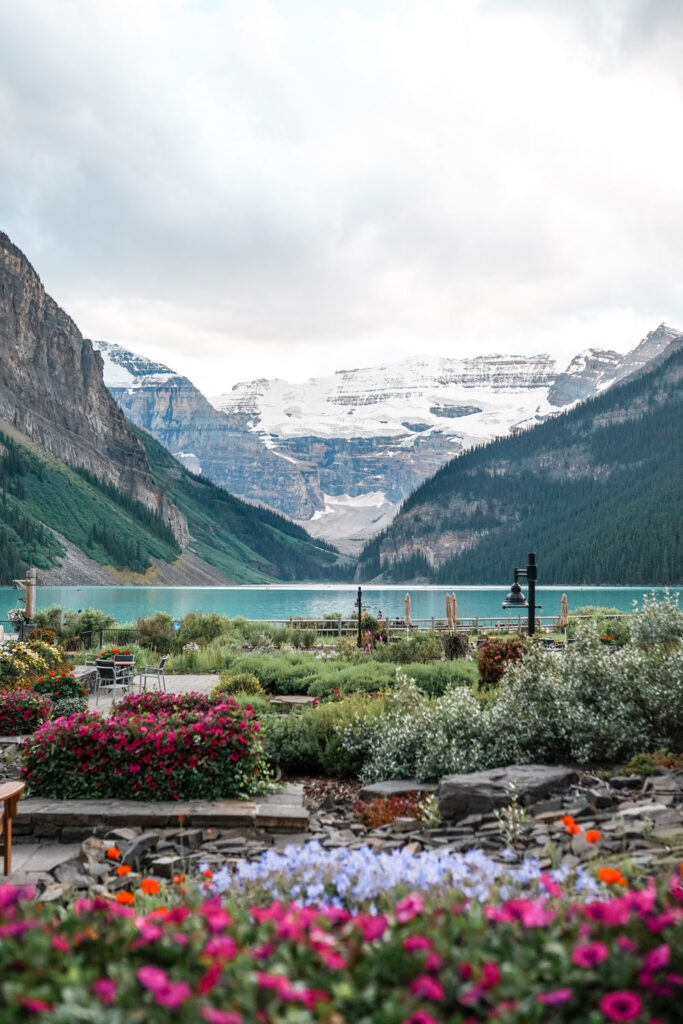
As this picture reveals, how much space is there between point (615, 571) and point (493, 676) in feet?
452

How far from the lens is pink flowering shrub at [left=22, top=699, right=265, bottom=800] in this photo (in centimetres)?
714

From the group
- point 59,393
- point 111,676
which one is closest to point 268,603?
point 111,676

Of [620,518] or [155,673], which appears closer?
[155,673]

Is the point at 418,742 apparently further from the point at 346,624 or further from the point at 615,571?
the point at 615,571

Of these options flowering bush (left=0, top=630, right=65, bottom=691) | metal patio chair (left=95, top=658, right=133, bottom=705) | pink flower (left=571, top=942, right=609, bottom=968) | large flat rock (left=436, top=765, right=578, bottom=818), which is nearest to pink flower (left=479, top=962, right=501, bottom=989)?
pink flower (left=571, top=942, right=609, bottom=968)

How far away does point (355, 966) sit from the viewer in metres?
2.57

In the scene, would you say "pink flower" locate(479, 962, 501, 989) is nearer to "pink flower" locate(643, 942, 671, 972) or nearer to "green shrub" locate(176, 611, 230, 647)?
"pink flower" locate(643, 942, 671, 972)

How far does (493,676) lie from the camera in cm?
1315

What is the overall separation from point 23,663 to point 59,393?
176369 mm

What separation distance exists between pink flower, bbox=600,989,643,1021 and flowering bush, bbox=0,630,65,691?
42.8ft

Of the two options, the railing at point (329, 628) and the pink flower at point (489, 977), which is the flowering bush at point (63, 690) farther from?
the railing at point (329, 628)

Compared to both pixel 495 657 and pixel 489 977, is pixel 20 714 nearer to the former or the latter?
pixel 495 657

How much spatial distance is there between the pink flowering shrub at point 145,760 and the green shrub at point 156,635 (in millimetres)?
19335

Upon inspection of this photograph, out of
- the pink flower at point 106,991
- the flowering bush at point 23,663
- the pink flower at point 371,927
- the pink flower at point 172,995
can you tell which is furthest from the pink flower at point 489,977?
the flowering bush at point 23,663
